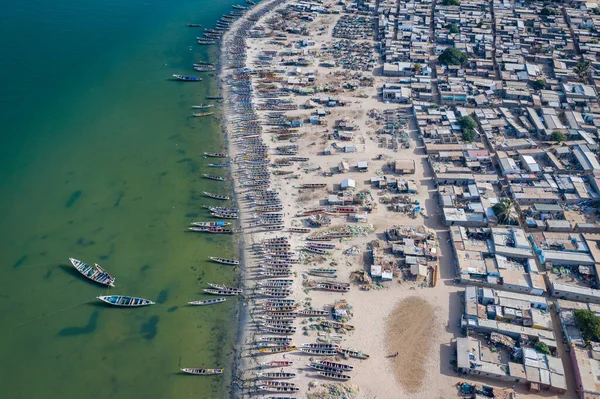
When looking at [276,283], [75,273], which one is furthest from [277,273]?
[75,273]

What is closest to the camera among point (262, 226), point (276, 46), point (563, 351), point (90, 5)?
point (563, 351)

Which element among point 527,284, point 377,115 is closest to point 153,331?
point 527,284

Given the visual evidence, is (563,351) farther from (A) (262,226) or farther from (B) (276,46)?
(B) (276,46)

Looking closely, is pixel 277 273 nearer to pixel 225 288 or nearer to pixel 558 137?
pixel 225 288

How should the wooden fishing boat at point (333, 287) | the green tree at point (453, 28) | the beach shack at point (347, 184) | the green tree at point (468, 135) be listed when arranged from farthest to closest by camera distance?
the green tree at point (453, 28), the green tree at point (468, 135), the beach shack at point (347, 184), the wooden fishing boat at point (333, 287)

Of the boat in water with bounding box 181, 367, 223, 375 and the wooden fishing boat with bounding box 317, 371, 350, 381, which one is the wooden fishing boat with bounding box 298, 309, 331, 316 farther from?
the boat in water with bounding box 181, 367, 223, 375

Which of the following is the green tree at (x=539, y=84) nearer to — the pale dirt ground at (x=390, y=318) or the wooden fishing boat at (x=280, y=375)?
the pale dirt ground at (x=390, y=318)

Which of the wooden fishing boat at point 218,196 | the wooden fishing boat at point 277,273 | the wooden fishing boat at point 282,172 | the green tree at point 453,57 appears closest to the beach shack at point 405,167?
the wooden fishing boat at point 282,172
